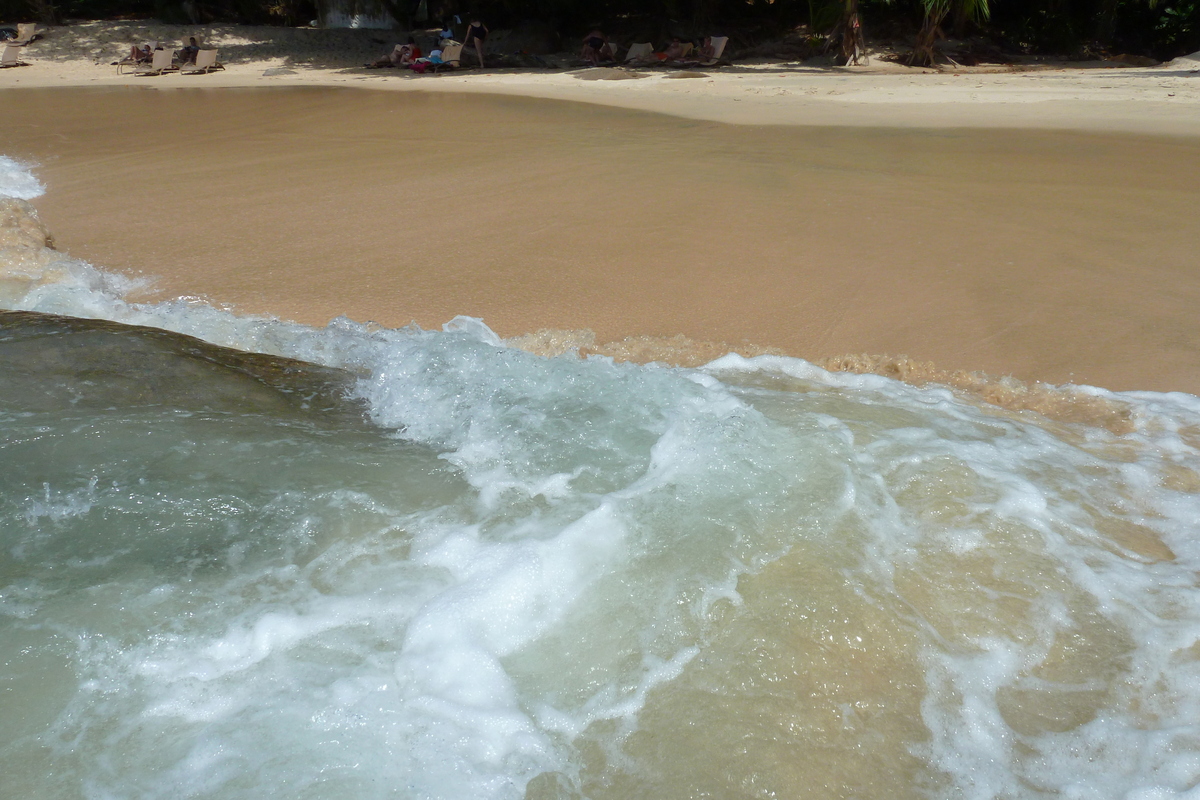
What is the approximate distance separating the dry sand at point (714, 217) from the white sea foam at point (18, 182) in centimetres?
20

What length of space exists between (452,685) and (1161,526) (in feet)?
8.37

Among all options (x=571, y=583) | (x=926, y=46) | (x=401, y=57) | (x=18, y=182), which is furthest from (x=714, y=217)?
(x=401, y=57)

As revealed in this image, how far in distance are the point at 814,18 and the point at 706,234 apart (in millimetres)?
12478

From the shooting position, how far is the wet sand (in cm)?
454

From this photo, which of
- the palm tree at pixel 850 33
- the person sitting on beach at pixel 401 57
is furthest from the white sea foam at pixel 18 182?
the palm tree at pixel 850 33

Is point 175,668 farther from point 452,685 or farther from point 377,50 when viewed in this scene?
point 377,50

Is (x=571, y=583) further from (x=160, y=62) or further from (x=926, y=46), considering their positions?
(x=160, y=62)

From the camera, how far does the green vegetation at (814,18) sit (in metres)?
16.0

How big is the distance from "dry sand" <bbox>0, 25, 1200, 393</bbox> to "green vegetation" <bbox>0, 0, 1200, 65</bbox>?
5.73 meters

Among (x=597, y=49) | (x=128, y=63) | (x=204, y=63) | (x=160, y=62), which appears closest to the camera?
(x=597, y=49)

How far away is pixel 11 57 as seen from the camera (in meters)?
18.2

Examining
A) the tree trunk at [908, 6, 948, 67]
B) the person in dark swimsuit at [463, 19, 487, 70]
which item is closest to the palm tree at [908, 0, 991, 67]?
the tree trunk at [908, 6, 948, 67]

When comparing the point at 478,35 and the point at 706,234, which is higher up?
the point at 478,35

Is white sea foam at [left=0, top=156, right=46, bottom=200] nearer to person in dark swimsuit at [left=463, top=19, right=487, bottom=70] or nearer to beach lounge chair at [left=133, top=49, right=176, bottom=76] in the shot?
person in dark swimsuit at [left=463, top=19, right=487, bottom=70]
